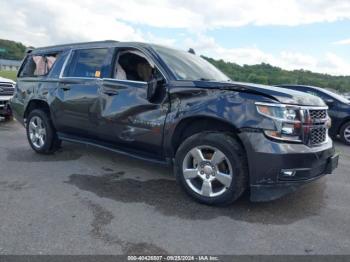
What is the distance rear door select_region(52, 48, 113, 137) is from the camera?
205 inches

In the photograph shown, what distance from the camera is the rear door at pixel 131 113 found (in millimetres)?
4469

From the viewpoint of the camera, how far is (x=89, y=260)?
2.87 metres

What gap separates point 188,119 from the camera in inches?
165

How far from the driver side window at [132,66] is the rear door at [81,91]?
16 centimetres

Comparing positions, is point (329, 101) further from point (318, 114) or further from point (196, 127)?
point (196, 127)

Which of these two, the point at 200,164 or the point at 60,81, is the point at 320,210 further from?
the point at 60,81

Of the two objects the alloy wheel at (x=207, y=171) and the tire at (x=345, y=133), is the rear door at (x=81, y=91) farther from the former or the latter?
the tire at (x=345, y=133)

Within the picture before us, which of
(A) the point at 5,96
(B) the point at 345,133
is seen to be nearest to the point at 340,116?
(B) the point at 345,133

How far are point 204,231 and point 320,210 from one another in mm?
1509

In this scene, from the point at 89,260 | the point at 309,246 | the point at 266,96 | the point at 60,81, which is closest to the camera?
the point at 89,260

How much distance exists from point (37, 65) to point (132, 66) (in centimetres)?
246

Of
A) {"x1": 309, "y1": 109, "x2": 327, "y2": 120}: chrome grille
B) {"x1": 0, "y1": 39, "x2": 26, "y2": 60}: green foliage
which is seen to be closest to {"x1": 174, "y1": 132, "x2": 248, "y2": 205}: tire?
{"x1": 309, "y1": 109, "x2": 327, "y2": 120}: chrome grille

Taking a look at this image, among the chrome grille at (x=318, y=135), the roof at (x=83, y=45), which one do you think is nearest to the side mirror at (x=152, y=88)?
the roof at (x=83, y=45)

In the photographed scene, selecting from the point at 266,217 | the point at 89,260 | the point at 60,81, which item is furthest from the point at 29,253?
the point at 60,81
